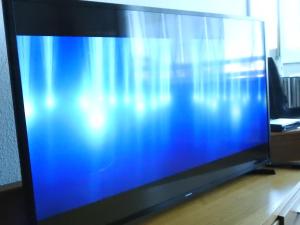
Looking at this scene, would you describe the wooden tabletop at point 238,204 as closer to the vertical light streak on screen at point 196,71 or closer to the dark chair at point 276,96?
the vertical light streak on screen at point 196,71

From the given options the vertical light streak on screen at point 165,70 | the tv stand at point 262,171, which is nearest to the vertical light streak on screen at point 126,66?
the vertical light streak on screen at point 165,70

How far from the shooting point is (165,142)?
1.27 metres

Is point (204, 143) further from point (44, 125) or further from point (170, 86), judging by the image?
point (44, 125)

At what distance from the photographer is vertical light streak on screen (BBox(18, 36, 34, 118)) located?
0.86 metres

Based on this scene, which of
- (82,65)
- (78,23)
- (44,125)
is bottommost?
(44,125)

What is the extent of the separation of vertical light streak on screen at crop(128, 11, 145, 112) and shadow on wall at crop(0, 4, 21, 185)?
385mm

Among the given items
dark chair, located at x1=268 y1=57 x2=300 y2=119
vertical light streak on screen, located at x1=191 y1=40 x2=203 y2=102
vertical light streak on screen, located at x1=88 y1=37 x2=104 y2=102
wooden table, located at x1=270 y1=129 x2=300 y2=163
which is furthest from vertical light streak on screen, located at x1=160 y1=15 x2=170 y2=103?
dark chair, located at x1=268 y1=57 x2=300 y2=119

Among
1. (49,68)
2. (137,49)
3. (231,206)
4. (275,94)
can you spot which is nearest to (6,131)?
(49,68)

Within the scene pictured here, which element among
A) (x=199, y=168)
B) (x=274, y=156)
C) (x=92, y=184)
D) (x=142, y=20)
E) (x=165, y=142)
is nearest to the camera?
(x=92, y=184)

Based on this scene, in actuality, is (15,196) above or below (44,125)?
below

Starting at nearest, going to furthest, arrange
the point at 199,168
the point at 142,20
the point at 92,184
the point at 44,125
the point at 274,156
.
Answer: the point at 44,125 → the point at 92,184 → the point at 142,20 → the point at 199,168 → the point at 274,156

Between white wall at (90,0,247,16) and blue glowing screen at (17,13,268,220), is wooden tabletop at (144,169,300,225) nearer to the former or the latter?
blue glowing screen at (17,13,268,220)

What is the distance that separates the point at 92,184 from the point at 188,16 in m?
0.68

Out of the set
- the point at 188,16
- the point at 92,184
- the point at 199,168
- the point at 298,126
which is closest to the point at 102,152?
the point at 92,184
